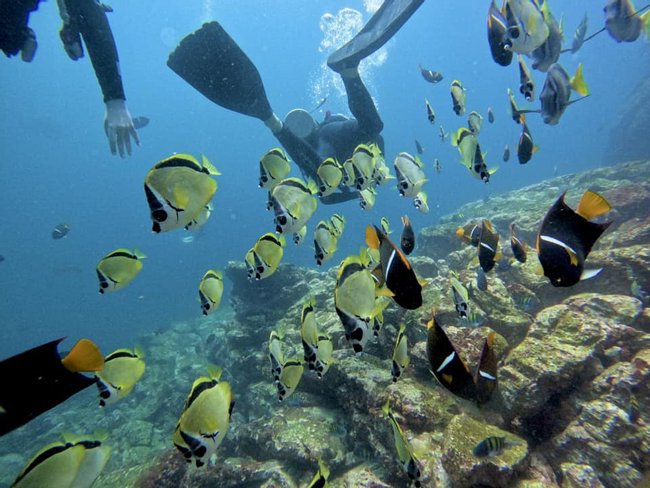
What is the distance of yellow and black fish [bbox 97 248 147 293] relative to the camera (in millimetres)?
3117

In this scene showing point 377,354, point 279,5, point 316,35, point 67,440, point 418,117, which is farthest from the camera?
point 418,117

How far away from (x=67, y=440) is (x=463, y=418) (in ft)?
13.5

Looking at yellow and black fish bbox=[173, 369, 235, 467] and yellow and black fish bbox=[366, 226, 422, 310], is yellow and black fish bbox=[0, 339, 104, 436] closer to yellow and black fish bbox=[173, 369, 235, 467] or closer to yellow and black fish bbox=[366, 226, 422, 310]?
yellow and black fish bbox=[173, 369, 235, 467]

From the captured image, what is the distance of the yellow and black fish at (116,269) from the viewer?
3117 millimetres

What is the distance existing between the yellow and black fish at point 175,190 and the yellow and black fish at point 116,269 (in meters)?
1.31

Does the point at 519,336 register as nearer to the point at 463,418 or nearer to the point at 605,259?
the point at 463,418

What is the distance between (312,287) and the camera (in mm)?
12188

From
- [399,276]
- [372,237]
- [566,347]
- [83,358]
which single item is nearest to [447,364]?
[399,276]

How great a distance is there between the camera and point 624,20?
3.80 m

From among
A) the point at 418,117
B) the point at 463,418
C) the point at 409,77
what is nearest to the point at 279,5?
the point at 409,77

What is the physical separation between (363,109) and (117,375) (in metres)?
8.35

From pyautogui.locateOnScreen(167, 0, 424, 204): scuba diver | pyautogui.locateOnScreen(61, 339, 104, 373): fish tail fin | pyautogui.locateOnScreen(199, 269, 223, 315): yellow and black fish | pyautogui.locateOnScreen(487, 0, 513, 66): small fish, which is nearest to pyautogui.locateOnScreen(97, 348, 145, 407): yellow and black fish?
pyautogui.locateOnScreen(199, 269, 223, 315): yellow and black fish

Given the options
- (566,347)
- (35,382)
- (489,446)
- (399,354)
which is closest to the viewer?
(35,382)

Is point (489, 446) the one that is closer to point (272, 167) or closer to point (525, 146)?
point (525, 146)
